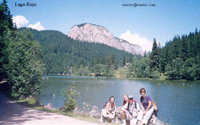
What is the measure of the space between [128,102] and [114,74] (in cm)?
11402

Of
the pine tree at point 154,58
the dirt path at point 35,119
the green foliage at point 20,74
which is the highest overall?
the pine tree at point 154,58

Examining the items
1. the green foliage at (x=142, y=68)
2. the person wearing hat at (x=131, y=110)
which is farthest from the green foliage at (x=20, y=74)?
the green foliage at (x=142, y=68)

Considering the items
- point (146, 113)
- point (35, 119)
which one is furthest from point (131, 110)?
point (35, 119)

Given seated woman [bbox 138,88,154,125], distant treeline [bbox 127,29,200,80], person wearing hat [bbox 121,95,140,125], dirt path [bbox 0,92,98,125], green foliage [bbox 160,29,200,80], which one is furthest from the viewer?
distant treeline [bbox 127,29,200,80]

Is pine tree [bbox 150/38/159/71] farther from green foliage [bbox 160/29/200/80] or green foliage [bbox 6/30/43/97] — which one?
green foliage [bbox 6/30/43/97]

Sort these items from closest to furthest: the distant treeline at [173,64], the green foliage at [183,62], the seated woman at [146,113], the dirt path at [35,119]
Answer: the dirt path at [35,119], the seated woman at [146,113], the green foliage at [183,62], the distant treeline at [173,64]

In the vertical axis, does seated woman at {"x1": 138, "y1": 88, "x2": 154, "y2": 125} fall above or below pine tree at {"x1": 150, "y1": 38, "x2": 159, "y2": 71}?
below

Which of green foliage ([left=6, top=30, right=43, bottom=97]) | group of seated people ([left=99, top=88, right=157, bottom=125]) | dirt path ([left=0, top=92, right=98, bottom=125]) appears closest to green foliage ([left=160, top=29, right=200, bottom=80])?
green foliage ([left=6, top=30, right=43, bottom=97])

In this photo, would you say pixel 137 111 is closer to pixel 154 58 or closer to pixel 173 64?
pixel 173 64

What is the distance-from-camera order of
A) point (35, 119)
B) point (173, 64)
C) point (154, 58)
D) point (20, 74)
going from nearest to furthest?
point (35, 119) → point (20, 74) → point (173, 64) → point (154, 58)

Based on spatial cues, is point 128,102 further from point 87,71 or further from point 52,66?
point 52,66

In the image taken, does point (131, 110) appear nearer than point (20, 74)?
Yes

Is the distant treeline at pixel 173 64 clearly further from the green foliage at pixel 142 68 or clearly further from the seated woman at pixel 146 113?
the seated woman at pixel 146 113

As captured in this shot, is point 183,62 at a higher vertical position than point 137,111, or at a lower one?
higher
